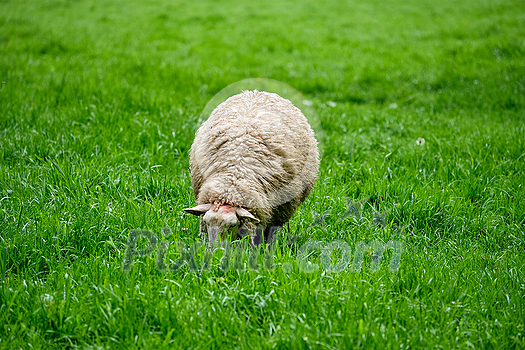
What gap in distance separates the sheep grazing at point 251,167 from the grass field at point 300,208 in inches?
11.2

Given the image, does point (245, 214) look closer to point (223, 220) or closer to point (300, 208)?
point (223, 220)

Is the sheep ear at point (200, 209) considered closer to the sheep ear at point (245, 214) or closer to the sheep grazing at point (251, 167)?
the sheep grazing at point (251, 167)

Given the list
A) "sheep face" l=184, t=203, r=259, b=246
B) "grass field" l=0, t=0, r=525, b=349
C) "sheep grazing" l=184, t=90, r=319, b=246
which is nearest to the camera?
"grass field" l=0, t=0, r=525, b=349

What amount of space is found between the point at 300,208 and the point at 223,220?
134cm

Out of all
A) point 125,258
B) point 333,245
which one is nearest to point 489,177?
point 333,245

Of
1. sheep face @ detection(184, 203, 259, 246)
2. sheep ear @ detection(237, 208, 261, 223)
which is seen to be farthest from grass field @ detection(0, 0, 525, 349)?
sheep ear @ detection(237, 208, 261, 223)

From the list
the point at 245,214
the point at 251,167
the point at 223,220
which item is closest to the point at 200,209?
the point at 223,220

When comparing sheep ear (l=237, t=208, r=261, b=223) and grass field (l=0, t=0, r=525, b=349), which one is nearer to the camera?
grass field (l=0, t=0, r=525, b=349)

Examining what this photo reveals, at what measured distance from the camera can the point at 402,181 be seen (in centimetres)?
445

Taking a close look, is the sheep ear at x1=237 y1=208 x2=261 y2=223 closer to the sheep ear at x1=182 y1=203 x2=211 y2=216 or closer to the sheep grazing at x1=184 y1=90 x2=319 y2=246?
the sheep grazing at x1=184 y1=90 x2=319 y2=246

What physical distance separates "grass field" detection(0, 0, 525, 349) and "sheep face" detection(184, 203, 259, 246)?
0.82ft

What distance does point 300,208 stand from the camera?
4.09 meters

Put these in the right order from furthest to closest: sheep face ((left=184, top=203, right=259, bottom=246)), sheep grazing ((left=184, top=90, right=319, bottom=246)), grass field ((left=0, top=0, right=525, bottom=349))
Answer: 1. sheep grazing ((left=184, top=90, right=319, bottom=246))
2. sheep face ((left=184, top=203, right=259, bottom=246))
3. grass field ((left=0, top=0, right=525, bottom=349))

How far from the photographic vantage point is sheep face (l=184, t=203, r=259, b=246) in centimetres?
292
